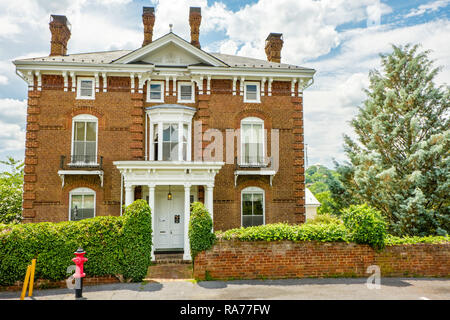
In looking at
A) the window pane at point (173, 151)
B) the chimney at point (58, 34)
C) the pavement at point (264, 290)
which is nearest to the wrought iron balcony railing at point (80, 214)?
the window pane at point (173, 151)

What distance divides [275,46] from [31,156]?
15.2 m

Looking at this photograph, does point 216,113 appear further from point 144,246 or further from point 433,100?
point 433,100

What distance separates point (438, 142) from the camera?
16.7 meters

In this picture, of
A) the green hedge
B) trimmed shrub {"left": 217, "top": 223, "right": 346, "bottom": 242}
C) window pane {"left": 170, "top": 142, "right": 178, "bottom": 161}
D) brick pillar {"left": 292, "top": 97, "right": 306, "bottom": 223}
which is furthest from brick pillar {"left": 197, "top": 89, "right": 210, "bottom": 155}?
trimmed shrub {"left": 217, "top": 223, "right": 346, "bottom": 242}

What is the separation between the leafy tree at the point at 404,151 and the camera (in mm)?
16328

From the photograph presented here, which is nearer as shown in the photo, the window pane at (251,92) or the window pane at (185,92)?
the window pane at (185,92)

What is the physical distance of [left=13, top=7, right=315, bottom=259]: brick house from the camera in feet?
53.9

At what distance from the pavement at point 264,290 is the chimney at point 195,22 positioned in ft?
46.2

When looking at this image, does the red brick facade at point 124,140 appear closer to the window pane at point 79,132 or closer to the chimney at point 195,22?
the window pane at point 79,132

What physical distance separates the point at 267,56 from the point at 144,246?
1510 centimetres

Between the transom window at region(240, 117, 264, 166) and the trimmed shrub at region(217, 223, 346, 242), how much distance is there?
606 cm

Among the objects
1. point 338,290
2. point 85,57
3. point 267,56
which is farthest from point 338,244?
point 85,57

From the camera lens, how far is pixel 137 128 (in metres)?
17.0

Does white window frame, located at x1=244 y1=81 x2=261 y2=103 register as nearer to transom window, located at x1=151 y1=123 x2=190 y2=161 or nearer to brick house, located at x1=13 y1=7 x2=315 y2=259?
brick house, located at x1=13 y1=7 x2=315 y2=259
